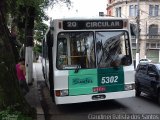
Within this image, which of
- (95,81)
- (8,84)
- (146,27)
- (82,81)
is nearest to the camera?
(8,84)

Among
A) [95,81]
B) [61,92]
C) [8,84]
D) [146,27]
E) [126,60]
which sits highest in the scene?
[146,27]

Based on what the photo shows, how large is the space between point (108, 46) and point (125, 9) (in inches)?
2540

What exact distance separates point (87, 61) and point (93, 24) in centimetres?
122

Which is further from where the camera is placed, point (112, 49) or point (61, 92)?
point (112, 49)

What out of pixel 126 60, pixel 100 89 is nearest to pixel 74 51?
pixel 100 89

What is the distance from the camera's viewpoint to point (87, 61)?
11.7m

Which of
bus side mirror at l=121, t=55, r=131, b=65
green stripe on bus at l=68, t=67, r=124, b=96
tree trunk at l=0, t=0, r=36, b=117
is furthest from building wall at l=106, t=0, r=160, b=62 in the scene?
tree trunk at l=0, t=0, r=36, b=117

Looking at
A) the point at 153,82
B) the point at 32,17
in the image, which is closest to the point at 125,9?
the point at 32,17

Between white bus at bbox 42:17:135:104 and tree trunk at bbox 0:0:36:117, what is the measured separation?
7.15ft

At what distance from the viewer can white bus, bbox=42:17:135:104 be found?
11516mm

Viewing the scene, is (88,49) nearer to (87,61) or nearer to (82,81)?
(87,61)

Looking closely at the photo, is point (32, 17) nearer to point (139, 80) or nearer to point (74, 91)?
point (139, 80)

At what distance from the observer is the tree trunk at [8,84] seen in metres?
9.14

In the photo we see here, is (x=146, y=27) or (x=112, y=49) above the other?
(x=146, y=27)
